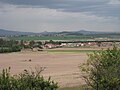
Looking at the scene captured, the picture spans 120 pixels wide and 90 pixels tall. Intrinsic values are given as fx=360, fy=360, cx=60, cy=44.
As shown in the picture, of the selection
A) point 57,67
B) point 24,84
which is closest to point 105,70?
point 24,84

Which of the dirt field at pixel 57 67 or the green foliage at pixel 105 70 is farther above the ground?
the green foliage at pixel 105 70

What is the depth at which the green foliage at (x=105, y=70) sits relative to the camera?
27.0 m

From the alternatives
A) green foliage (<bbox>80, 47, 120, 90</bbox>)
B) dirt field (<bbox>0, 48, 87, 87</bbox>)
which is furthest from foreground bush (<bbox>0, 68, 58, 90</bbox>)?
dirt field (<bbox>0, 48, 87, 87</bbox>)

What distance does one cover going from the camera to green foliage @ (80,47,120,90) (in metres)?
27.0

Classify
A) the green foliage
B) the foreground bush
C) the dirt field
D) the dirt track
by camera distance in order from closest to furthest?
the foreground bush
the green foliage
the dirt field
the dirt track

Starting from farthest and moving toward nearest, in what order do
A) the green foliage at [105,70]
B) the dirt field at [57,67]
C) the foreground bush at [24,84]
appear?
the dirt field at [57,67] < the green foliage at [105,70] < the foreground bush at [24,84]

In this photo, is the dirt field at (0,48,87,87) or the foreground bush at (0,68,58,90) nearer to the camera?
the foreground bush at (0,68,58,90)

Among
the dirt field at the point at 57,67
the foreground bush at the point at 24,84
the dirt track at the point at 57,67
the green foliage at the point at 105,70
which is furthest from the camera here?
the dirt track at the point at 57,67

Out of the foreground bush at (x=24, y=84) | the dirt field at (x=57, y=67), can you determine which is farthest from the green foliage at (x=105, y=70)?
the dirt field at (x=57, y=67)

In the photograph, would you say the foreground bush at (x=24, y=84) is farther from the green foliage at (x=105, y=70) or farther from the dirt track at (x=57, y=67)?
the dirt track at (x=57, y=67)

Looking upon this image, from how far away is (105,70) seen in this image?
92.9 ft

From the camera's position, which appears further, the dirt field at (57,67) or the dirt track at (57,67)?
the dirt track at (57,67)

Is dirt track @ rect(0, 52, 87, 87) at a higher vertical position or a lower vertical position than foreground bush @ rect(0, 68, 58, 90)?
lower

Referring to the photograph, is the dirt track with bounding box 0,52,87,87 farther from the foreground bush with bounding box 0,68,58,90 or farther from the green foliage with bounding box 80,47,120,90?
the foreground bush with bounding box 0,68,58,90
